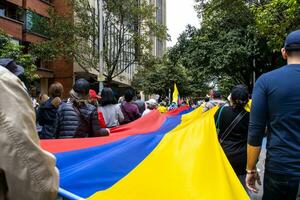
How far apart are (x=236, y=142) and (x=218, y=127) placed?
27 centimetres

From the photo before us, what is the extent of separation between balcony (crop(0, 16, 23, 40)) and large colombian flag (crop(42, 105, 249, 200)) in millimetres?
26954

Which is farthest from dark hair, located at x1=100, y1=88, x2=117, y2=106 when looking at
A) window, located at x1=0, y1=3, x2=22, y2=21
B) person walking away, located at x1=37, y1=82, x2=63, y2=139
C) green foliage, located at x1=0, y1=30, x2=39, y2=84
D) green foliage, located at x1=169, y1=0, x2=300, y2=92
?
window, located at x1=0, y1=3, x2=22, y2=21

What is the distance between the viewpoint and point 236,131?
19.3ft

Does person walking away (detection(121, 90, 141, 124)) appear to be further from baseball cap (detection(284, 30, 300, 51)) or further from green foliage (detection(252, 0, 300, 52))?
green foliage (detection(252, 0, 300, 52))

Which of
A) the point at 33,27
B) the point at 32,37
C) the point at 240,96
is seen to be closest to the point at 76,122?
the point at 240,96

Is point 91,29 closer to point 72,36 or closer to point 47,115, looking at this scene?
point 72,36

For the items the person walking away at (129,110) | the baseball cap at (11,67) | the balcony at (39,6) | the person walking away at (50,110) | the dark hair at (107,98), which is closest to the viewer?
the baseball cap at (11,67)

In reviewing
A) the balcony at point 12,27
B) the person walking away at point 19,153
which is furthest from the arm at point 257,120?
the balcony at point 12,27

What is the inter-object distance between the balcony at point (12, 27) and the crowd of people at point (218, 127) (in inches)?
961

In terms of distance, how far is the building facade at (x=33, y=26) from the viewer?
32.3 m

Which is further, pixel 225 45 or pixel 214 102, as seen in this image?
pixel 225 45

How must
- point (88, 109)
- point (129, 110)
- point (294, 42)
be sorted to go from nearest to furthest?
point (294, 42), point (88, 109), point (129, 110)

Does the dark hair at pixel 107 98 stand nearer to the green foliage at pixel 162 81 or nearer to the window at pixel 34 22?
the window at pixel 34 22

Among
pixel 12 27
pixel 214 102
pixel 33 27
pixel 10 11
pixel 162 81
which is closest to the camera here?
pixel 214 102
